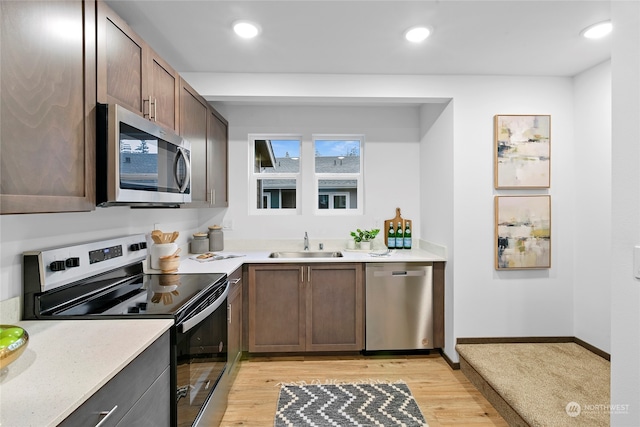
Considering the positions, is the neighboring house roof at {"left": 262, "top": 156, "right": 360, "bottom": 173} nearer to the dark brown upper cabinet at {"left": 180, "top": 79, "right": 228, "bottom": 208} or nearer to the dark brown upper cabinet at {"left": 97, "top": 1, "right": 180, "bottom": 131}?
the dark brown upper cabinet at {"left": 180, "top": 79, "right": 228, "bottom": 208}

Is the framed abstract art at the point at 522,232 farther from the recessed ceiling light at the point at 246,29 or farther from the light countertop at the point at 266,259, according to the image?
the recessed ceiling light at the point at 246,29

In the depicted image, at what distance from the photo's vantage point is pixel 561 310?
2877 mm

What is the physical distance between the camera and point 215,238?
3312 millimetres

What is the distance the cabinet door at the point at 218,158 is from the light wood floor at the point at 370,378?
1497mm

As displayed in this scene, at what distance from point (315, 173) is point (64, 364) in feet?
9.49

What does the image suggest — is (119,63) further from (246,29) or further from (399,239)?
(399,239)

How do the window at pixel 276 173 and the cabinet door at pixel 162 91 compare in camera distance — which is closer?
the cabinet door at pixel 162 91

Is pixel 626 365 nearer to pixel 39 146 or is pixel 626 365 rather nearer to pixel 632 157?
pixel 632 157

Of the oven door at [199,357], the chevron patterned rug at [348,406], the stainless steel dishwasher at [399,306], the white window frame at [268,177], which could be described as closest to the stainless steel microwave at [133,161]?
the oven door at [199,357]

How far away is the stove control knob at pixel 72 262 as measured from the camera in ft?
4.97

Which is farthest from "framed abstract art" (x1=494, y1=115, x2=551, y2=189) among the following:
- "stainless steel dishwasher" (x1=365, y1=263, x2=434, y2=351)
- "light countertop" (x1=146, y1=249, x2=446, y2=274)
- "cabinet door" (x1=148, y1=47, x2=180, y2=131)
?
"cabinet door" (x1=148, y1=47, x2=180, y2=131)

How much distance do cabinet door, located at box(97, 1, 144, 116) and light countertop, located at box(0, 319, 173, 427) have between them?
924mm

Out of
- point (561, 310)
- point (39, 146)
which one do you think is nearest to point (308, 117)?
point (39, 146)

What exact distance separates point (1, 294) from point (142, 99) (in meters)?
1.06
